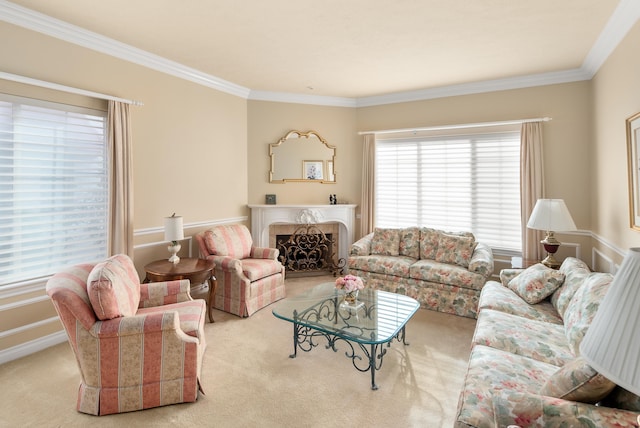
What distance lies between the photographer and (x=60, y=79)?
10.6 ft

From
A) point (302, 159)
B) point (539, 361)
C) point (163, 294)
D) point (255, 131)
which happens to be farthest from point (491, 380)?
point (255, 131)

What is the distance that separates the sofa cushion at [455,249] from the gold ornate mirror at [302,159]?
2.14m

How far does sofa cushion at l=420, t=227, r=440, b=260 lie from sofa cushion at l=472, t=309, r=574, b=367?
196 cm

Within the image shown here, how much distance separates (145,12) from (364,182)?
12.4 feet

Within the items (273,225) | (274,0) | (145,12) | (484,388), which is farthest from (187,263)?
(484,388)

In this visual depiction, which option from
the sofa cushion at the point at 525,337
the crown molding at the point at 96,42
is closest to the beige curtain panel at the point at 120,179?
the crown molding at the point at 96,42

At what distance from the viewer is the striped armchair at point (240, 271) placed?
3.99 metres

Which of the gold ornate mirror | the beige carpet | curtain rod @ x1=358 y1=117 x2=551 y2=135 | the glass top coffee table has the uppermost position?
curtain rod @ x1=358 y1=117 x2=551 y2=135

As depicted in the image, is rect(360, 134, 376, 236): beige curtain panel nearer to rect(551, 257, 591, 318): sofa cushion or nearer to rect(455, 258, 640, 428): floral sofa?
rect(455, 258, 640, 428): floral sofa

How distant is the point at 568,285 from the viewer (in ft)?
9.27

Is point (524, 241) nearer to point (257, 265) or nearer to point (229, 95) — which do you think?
point (257, 265)

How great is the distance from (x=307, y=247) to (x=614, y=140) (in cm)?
420

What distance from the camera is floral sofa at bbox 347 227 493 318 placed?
4.00 meters

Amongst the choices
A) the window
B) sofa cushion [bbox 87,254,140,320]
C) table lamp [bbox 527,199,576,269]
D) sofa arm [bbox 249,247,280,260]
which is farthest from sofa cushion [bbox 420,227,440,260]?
sofa cushion [bbox 87,254,140,320]
